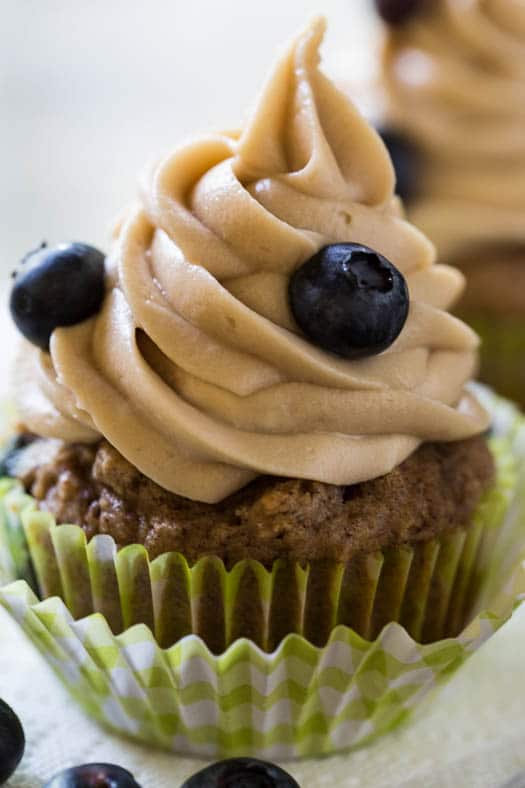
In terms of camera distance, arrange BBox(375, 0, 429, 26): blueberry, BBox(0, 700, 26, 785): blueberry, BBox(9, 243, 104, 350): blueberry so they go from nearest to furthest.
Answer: BBox(0, 700, 26, 785): blueberry → BBox(9, 243, 104, 350): blueberry → BBox(375, 0, 429, 26): blueberry

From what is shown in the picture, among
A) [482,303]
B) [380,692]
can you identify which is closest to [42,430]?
[380,692]

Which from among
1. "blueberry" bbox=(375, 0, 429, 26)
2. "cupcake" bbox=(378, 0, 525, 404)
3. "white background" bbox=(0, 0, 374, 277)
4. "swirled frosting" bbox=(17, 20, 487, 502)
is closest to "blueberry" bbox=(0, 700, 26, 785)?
"swirled frosting" bbox=(17, 20, 487, 502)

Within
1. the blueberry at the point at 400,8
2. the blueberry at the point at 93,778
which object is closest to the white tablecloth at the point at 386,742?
the blueberry at the point at 93,778

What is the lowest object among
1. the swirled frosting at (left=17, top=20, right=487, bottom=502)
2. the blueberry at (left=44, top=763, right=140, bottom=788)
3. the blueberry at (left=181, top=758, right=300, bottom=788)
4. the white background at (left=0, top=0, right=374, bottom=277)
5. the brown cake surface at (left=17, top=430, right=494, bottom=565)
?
the white background at (left=0, top=0, right=374, bottom=277)

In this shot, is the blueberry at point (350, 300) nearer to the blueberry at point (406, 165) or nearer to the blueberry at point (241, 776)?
the blueberry at point (241, 776)

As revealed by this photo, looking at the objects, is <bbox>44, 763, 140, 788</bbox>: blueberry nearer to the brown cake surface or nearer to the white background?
the brown cake surface

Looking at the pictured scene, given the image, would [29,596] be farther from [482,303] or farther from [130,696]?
[482,303]

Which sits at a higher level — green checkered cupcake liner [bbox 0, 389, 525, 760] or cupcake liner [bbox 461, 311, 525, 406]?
green checkered cupcake liner [bbox 0, 389, 525, 760]
